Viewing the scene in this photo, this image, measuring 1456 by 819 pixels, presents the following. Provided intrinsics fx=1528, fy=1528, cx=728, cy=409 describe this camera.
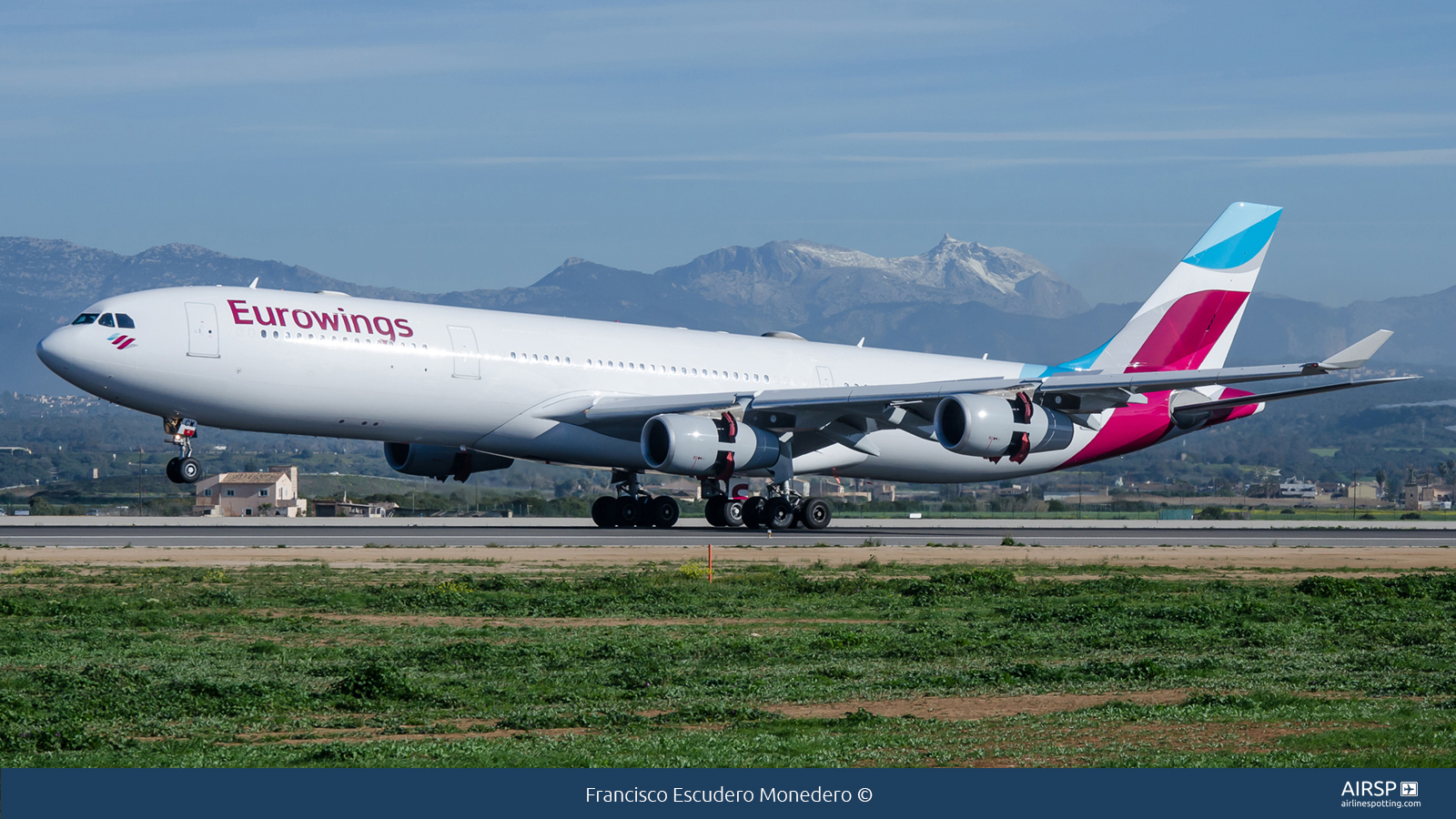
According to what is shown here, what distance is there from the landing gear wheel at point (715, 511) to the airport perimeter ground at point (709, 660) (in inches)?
396

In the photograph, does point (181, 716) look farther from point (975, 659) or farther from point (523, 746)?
point (975, 659)

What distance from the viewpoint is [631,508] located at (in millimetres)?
43531

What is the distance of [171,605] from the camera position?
829 inches

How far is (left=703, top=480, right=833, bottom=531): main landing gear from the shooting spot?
40.5 metres

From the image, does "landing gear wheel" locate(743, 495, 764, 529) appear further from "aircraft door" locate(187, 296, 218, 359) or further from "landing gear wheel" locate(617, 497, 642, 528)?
"aircraft door" locate(187, 296, 218, 359)

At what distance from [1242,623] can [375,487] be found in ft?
265

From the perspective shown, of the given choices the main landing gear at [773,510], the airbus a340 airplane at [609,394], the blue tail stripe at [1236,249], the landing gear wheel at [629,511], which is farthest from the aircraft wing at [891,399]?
the blue tail stripe at [1236,249]

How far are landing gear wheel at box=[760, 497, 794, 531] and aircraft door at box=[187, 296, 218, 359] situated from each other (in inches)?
577

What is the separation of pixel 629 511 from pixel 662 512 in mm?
1147

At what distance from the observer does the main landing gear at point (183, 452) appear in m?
34.5

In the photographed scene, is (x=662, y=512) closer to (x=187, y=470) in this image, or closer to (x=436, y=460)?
(x=436, y=460)

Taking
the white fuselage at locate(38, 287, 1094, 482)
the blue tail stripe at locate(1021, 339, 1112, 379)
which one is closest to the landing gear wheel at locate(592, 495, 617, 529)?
the white fuselage at locate(38, 287, 1094, 482)

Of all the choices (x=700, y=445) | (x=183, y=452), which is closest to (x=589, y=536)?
(x=700, y=445)

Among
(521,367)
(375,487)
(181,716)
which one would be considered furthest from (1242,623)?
(375,487)
